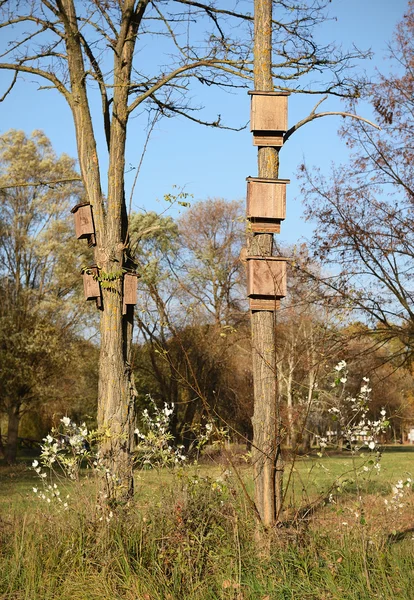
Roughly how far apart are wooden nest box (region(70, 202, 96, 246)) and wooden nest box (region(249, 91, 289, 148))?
2924 millimetres

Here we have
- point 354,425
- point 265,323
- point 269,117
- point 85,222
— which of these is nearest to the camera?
point 354,425

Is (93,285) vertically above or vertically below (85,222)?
below

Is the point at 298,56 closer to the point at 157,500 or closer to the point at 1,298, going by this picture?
the point at 157,500

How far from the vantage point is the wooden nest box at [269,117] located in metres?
6.03

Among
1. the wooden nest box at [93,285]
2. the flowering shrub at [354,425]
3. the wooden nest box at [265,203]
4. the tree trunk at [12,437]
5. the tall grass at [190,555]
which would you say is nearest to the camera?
the tall grass at [190,555]

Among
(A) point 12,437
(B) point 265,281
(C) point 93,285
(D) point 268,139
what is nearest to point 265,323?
(B) point 265,281

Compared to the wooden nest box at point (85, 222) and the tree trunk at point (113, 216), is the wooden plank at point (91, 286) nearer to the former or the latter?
the tree trunk at point (113, 216)

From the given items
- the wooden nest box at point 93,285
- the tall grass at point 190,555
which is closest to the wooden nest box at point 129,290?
the wooden nest box at point 93,285

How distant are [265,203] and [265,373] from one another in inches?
54.8

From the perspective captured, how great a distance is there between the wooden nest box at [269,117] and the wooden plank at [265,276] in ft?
3.31

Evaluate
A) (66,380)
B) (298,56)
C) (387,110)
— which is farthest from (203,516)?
(66,380)

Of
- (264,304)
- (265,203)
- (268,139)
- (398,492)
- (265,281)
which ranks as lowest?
(398,492)

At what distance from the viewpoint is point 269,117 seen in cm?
604

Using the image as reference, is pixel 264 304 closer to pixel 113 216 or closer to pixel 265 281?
pixel 265 281
